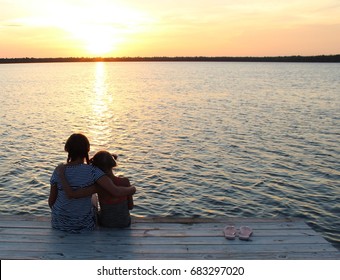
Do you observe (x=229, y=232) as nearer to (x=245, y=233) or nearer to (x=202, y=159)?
(x=245, y=233)

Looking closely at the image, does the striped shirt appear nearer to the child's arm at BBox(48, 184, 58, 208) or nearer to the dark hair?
the child's arm at BBox(48, 184, 58, 208)

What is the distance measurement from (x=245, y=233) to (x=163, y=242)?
1.42 metres

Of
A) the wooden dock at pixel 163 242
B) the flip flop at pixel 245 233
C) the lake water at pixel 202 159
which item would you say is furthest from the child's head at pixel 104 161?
the lake water at pixel 202 159

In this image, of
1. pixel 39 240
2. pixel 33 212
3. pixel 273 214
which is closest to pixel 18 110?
pixel 33 212

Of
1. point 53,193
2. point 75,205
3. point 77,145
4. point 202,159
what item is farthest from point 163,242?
point 202,159

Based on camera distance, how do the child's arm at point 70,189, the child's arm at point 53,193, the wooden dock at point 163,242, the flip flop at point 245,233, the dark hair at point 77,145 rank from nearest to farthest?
the dark hair at point 77,145, the wooden dock at point 163,242, the child's arm at point 70,189, the child's arm at point 53,193, the flip flop at point 245,233

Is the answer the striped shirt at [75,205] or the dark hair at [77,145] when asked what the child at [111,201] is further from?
the dark hair at [77,145]

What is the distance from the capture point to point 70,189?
6523 mm

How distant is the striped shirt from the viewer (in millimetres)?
6523

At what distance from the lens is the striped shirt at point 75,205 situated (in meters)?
6.52

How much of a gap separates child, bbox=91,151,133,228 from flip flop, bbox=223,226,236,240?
1.74 m

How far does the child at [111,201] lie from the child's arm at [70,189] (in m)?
0.26

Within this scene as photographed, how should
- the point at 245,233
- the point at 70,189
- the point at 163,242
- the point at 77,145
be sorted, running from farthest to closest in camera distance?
the point at 245,233 → the point at 163,242 → the point at 70,189 → the point at 77,145
